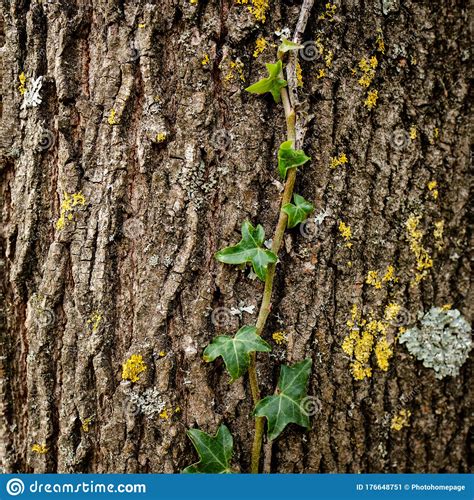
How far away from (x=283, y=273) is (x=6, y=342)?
0.82 metres

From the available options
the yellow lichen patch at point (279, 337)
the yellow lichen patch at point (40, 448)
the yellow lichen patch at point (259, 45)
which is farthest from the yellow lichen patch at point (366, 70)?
the yellow lichen patch at point (40, 448)

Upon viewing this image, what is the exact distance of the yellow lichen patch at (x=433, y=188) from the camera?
4.04ft

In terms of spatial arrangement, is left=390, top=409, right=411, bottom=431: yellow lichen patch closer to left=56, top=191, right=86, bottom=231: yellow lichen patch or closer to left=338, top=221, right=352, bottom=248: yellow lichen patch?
left=338, top=221, right=352, bottom=248: yellow lichen patch

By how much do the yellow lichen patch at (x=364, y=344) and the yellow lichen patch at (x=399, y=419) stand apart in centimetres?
13

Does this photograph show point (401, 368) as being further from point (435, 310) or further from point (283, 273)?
point (283, 273)

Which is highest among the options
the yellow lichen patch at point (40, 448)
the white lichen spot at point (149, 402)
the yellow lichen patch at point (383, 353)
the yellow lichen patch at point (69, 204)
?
the yellow lichen patch at point (69, 204)

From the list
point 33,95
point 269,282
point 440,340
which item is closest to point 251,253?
point 269,282

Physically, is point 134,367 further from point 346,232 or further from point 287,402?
point 346,232

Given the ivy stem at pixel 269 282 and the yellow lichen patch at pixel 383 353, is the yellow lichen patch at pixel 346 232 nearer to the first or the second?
the ivy stem at pixel 269 282

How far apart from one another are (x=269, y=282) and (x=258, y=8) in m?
0.70

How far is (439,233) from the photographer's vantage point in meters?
1.24

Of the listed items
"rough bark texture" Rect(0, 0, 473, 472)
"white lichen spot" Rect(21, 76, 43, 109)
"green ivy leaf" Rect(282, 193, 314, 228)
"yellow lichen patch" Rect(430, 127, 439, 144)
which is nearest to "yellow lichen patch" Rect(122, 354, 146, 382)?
"rough bark texture" Rect(0, 0, 473, 472)

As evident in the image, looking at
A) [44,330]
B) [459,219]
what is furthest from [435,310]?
[44,330]

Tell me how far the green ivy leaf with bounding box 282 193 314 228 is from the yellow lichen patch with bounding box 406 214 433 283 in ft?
0.90
